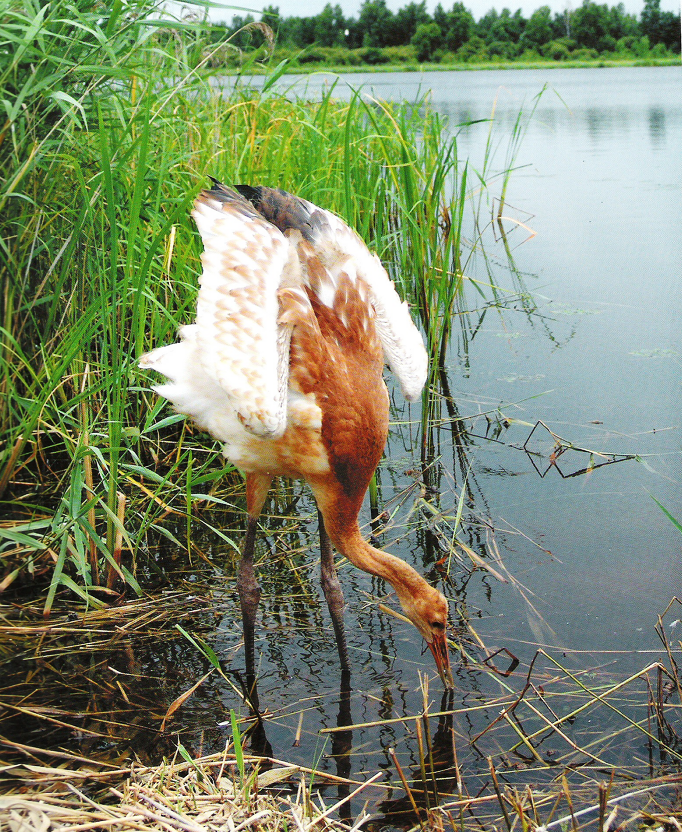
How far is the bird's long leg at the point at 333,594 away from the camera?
338cm

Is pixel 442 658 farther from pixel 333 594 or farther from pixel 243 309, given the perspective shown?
pixel 243 309

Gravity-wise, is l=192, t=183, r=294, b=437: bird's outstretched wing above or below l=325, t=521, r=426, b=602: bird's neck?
above

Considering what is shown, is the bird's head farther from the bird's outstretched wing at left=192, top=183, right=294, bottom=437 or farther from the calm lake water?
the bird's outstretched wing at left=192, top=183, right=294, bottom=437

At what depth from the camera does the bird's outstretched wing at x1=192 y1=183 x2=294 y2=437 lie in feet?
9.86

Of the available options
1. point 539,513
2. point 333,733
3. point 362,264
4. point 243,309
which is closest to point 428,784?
point 333,733

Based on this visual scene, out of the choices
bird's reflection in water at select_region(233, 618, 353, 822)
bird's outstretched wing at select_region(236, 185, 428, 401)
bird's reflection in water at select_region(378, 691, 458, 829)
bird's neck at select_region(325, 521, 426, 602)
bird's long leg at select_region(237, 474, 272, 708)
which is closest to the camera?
bird's reflection in water at select_region(378, 691, 458, 829)

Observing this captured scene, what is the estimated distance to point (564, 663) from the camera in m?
3.33

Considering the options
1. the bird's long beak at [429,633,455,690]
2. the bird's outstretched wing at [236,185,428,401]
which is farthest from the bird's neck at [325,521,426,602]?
the bird's outstretched wing at [236,185,428,401]

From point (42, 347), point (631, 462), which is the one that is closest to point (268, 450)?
point (42, 347)

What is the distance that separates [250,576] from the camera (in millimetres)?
3525

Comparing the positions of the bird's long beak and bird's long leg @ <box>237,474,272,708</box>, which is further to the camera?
bird's long leg @ <box>237,474,272,708</box>

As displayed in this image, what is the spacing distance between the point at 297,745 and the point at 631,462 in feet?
8.79

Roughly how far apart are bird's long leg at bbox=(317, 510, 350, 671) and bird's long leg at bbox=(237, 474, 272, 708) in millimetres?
270

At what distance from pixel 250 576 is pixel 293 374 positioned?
2.90 ft
